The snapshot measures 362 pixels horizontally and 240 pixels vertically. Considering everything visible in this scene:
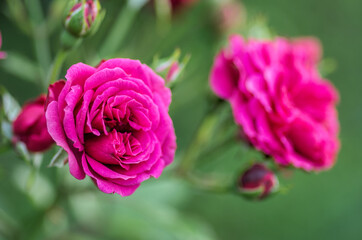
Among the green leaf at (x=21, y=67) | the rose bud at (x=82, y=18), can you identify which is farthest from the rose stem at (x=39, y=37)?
the rose bud at (x=82, y=18)

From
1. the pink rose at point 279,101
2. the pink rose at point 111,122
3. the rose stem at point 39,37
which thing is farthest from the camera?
the rose stem at point 39,37

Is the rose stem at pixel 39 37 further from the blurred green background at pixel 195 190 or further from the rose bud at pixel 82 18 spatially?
the rose bud at pixel 82 18

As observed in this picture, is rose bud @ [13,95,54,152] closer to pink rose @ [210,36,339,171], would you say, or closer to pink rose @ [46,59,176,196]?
pink rose @ [46,59,176,196]

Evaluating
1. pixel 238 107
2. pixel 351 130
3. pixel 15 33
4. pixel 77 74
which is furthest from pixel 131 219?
pixel 351 130

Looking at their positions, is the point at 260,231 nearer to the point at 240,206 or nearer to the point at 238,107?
the point at 240,206

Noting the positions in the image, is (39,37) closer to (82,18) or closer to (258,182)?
(82,18)

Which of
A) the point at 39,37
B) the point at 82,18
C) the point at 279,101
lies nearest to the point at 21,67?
the point at 39,37
